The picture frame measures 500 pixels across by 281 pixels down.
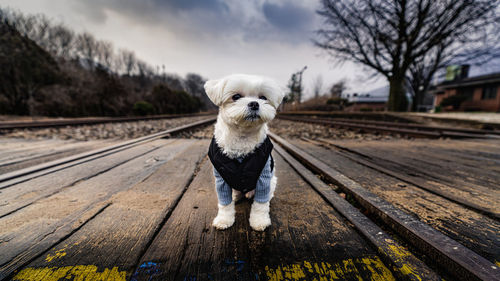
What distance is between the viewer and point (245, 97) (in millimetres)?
1456

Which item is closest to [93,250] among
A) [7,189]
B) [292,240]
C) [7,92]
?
[292,240]

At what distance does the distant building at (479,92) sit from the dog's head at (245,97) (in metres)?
34.1

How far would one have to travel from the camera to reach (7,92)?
14.8m

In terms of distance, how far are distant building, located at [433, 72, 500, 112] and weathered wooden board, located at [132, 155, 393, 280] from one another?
34.1m

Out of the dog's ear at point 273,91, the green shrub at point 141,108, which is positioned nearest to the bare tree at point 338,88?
the green shrub at point 141,108

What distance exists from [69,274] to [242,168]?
105 cm

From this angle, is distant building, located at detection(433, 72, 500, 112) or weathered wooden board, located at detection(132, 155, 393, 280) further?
distant building, located at detection(433, 72, 500, 112)

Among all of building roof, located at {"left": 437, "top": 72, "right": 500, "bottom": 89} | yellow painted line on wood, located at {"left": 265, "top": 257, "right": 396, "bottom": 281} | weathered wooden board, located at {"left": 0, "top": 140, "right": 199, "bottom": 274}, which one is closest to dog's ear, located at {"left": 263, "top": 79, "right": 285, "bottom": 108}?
yellow painted line on wood, located at {"left": 265, "top": 257, "right": 396, "bottom": 281}

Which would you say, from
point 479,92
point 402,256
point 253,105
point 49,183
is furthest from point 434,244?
point 479,92

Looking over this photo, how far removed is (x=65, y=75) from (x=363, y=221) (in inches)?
1060

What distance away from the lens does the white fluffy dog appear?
52.9 inches

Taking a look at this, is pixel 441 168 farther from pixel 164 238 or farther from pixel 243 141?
pixel 164 238

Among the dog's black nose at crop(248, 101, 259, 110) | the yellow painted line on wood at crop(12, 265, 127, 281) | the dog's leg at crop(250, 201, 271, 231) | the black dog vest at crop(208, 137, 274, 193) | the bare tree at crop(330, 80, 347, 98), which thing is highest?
the bare tree at crop(330, 80, 347, 98)

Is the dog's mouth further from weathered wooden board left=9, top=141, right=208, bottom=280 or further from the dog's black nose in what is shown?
weathered wooden board left=9, top=141, right=208, bottom=280
